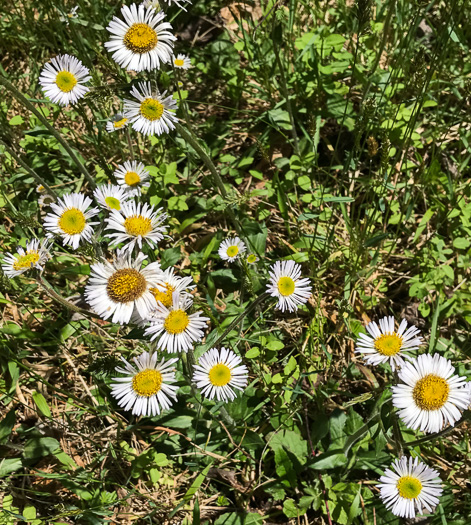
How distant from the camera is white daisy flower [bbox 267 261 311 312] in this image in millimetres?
2482

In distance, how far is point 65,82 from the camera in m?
2.94

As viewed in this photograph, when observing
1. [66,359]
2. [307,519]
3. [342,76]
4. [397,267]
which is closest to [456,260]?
[397,267]

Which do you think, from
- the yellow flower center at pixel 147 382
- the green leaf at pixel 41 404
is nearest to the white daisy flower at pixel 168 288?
the yellow flower center at pixel 147 382

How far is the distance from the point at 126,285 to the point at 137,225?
385 millimetres

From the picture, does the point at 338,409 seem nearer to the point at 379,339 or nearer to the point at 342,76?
the point at 379,339

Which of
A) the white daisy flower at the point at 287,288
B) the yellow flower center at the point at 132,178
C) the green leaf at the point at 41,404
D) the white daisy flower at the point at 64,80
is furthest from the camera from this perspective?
the yellow flower center at the point at 132,178

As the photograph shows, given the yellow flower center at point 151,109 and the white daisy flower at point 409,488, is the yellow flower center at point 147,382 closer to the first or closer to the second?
the white daisy flower at point 409,488

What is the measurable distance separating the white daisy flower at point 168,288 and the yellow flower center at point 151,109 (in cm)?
89

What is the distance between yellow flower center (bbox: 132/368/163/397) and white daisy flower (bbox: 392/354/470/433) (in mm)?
1021

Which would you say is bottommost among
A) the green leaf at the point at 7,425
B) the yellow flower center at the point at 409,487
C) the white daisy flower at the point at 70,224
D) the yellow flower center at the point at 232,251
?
the yellow flower center at the point at 409,487

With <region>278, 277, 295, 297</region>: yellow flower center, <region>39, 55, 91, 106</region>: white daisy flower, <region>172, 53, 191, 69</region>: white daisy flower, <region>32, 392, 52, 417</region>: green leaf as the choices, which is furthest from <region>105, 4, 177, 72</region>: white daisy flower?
<region>32, 392, 52, 417</region>: green leaf

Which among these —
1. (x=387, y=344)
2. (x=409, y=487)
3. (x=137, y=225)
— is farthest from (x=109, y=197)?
(x=409, y=487)

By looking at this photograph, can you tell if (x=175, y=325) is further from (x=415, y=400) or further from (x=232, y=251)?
(x=415, y=400)

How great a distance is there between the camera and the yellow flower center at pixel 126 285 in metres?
2.13
